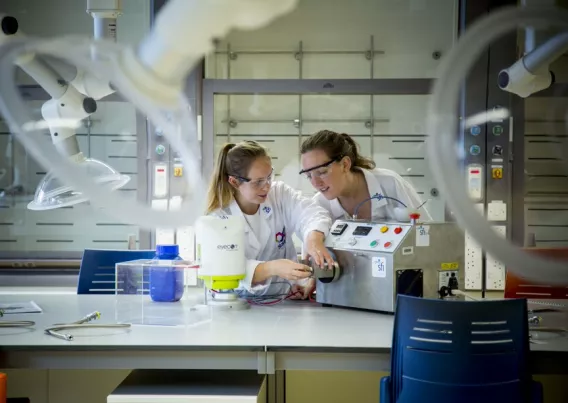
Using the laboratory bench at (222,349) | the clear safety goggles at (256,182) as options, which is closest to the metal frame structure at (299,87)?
the clear safety goggles at (256,182)

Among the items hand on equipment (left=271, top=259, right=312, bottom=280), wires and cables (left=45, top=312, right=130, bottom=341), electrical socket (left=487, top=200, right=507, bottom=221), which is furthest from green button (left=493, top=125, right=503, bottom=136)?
wires and cables (left=45, top=312, right=130, bottom=341)

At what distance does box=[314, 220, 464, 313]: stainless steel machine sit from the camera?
2.87m

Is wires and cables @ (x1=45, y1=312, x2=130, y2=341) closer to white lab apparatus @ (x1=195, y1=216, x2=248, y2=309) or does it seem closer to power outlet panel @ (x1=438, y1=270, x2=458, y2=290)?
white lab apparatus @ (x1=195, y1=216, x2=248, y2=309)

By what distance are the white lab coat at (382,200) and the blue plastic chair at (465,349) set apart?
1216 millimetres

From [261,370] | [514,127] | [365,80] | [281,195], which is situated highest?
[365,80]

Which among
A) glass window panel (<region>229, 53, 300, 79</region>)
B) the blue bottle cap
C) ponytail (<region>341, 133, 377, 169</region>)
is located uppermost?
glass window panel (<region>229, 53, 300, 79</region>)

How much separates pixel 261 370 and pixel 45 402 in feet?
4.49

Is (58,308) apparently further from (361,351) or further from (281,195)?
(361,351)

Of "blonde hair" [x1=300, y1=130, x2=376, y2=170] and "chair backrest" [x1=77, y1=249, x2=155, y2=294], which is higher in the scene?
"blonde hair" [x1=300, y1=130, x2=376, y2=170]

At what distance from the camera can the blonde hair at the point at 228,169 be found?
10.3 ft

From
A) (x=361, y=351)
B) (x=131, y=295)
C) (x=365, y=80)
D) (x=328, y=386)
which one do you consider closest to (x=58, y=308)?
(x=131, y=295)

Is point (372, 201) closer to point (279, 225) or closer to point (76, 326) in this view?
point (279, 225)

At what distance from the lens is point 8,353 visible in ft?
8.12

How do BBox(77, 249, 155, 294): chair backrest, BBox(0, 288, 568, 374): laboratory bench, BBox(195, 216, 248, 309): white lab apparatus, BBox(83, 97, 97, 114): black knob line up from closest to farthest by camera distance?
BBox(83, 97, 97, 114): black knob, BBox(0, 288, 568, 374): laboratory bench, BBox(195, 216, 248, 309): white lab apparatus, BBox(77, 249, 155, 294): chair backrest
